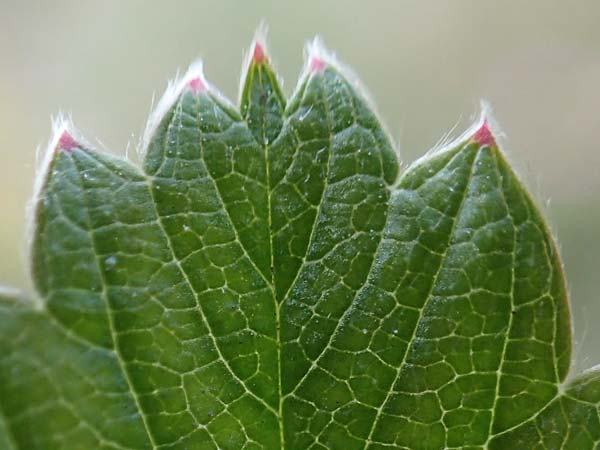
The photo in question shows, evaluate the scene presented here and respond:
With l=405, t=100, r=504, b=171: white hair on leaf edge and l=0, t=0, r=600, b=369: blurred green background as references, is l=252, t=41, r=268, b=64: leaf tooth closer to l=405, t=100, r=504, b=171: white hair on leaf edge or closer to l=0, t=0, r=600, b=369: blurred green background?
l=405, t=100, r=504, b=171: white hair on leaf edge

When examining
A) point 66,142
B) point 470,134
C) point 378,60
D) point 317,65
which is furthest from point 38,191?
point 378,60

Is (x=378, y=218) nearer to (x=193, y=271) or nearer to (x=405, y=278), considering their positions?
(x=405, y=278)

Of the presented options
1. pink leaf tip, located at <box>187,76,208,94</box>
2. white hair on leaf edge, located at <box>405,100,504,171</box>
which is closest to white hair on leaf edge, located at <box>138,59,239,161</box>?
pink leaf tip, located at <box>187,76,208,94</box>

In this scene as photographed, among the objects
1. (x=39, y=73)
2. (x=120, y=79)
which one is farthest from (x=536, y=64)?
(x=39, y=73)

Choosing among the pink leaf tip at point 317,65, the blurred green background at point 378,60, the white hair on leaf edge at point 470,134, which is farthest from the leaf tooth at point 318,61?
the blurred green background at point 378,60

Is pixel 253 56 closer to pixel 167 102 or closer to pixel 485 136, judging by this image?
pixel 167 102
